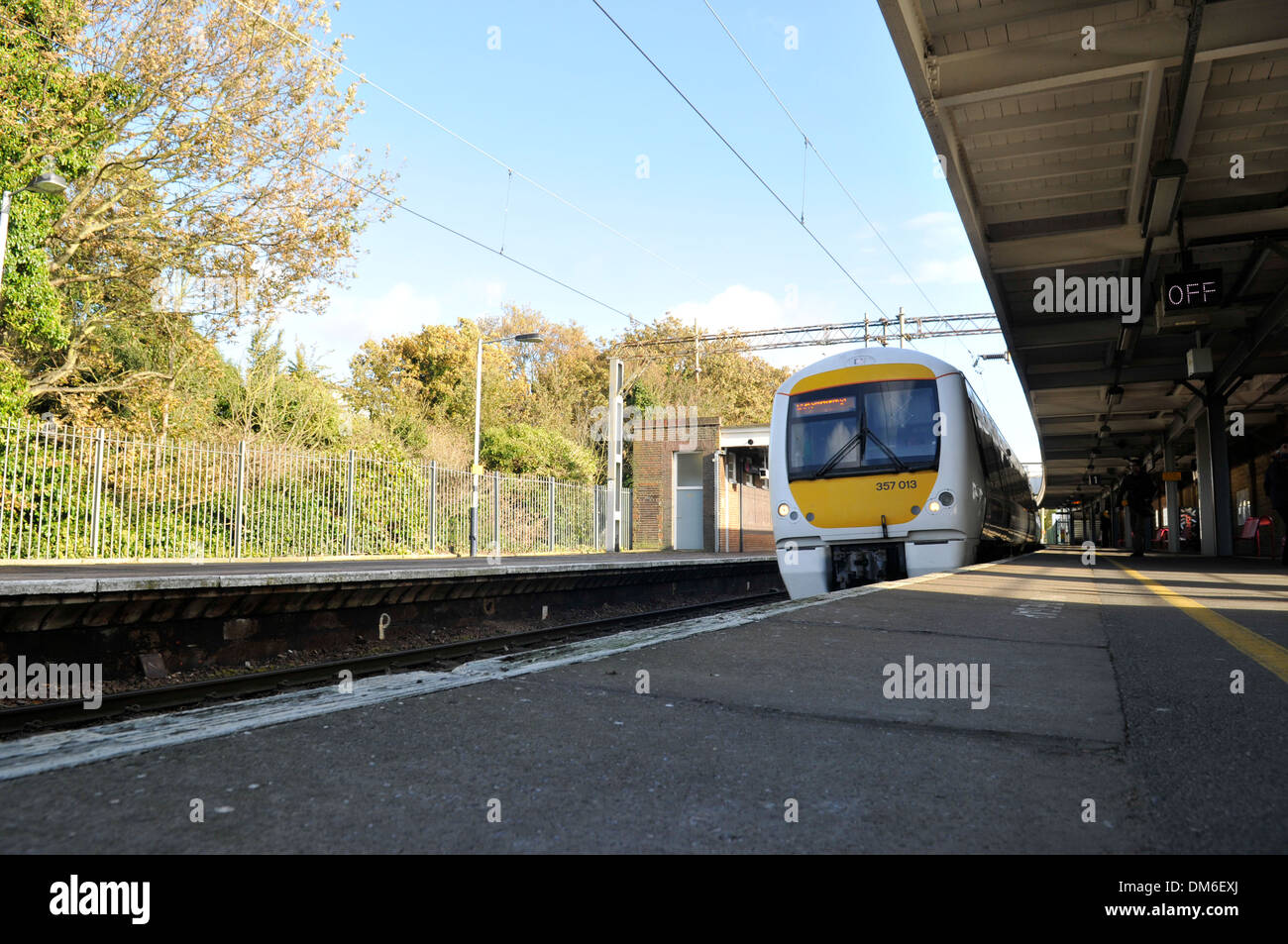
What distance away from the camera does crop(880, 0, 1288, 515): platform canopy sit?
820cm

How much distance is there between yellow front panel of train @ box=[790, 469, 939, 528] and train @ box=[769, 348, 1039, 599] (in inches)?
0.5

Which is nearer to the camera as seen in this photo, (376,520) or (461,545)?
(376,520)

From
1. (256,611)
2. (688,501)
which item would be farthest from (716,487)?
(256,611)

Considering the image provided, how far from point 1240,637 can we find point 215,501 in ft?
52.8

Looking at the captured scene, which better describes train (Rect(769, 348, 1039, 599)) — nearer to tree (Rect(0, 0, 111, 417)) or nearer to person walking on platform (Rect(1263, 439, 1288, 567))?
person walking on platform (Rect(1263, 439, 1288, 567))

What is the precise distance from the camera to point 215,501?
15859 millimetres

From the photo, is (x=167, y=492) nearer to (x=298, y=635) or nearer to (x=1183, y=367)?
(x=298, y=635)

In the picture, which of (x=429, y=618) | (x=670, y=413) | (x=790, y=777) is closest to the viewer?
(x=790, y=777)

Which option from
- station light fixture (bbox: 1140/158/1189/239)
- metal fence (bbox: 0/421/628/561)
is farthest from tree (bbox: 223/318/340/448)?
station light fixture (bbox: 1140/158/1189/239)

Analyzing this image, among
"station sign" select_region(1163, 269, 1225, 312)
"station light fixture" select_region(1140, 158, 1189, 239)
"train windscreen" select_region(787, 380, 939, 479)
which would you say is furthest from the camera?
"station sign" select_region(1163, 269, 1225, 312)

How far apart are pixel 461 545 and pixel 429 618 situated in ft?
44.4

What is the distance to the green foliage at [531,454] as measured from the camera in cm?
2978

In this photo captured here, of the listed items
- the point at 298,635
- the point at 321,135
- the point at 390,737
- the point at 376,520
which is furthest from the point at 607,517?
the point at 390,737

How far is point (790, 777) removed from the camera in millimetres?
2016
